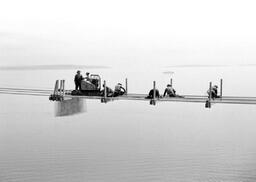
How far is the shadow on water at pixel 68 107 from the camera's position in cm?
3197

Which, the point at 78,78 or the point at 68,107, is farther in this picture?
the point at 68,107

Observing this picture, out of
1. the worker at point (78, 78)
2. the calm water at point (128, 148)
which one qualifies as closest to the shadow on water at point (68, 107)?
the calm water at point (128, 148)

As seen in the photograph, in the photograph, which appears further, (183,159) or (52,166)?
(183,159)

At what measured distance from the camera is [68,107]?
108 feet

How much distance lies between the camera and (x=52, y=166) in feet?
78.3

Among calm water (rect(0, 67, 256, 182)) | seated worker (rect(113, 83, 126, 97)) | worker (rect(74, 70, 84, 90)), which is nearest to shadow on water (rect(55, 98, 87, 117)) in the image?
calm water (rect(0, 67, 256, 182))

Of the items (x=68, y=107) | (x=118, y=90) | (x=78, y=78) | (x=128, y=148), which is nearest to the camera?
(x=118, y=90)

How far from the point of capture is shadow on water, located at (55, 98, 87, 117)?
1259 inches

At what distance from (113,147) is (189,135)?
341 inches

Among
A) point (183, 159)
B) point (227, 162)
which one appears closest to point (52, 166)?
point (183, 159)

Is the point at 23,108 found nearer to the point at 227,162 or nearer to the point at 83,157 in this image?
the point at 83,157

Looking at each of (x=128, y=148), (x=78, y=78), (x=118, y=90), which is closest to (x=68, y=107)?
(x=128, y=148)

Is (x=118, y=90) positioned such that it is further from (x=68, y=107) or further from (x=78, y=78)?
(x=68, y=107)

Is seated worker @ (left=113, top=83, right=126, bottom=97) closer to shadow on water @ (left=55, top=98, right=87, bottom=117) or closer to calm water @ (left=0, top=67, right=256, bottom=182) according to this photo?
calm water @ (left=0, top=67, right=256, bottom=182)
